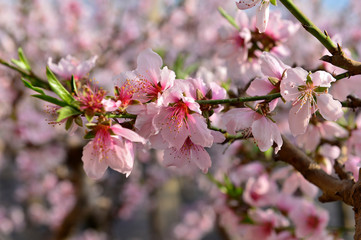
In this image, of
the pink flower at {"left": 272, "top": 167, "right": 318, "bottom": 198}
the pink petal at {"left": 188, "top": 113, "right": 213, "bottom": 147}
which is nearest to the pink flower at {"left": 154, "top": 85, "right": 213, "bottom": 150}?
the pink petal at {"left": 188, "top": 113, "right": 213, "bottom": 147}

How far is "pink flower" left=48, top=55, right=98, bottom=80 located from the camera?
98cm

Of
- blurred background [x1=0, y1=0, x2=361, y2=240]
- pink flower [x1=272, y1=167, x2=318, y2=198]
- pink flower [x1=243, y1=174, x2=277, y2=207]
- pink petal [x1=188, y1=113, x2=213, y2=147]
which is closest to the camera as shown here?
pink petal [x1=188, y1=113, x2=213, y2=147]

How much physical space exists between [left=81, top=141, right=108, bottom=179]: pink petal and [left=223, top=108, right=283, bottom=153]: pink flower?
298 mm

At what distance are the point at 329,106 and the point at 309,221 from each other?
0.91 meters

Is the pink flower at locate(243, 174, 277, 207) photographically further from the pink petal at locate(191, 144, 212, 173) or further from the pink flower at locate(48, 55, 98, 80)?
the pink flower at locate(48, 55, 98, 80)

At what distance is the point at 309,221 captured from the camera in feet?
4.85

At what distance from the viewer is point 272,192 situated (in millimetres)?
1687

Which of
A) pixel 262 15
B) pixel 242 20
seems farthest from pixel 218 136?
pixel 242 20

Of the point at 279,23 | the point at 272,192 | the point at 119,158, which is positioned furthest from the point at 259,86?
the point at 272,192

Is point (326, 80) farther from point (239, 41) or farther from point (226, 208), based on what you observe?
point (226, 208)

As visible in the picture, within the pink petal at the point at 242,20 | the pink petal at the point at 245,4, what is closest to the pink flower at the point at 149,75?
the pink petal at the point at 245,4

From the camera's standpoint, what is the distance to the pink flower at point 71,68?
3.20ft

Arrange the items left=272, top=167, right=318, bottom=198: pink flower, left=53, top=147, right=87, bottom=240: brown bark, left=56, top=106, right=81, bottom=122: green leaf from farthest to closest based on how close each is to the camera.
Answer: left=53, top=147, right=87, bottom=240: brown bark → left=272, top=167, right=318, bottom=198: pink flower → left=56, top=106, right=81, bottom=122: green leaf

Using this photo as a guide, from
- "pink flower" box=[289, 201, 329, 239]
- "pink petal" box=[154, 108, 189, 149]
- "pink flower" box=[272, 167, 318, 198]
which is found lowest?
"pink flower" box=[289, 201, 329, 239]
